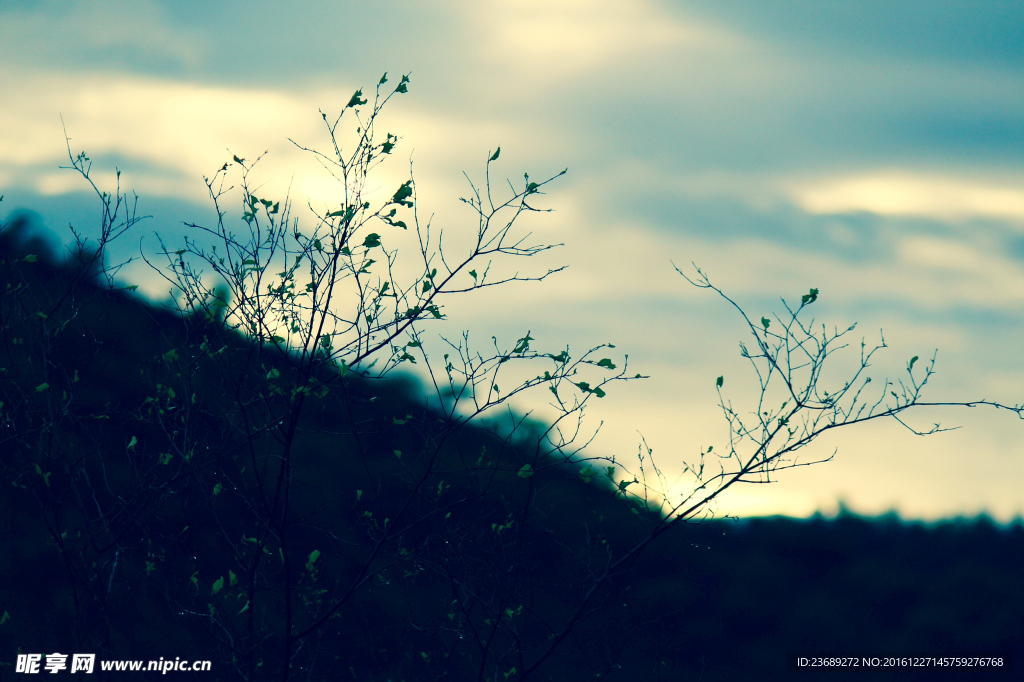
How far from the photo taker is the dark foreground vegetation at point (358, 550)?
5.10 metres

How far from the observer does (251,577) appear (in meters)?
4.45

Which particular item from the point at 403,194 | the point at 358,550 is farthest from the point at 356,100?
the point at 358,550

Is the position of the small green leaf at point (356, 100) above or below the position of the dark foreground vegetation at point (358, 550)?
above

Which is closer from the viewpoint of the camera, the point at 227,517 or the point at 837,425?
the point at 837,425

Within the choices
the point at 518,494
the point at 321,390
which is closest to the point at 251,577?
the point at 321,390

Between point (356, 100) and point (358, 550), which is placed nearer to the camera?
point (356, 100)

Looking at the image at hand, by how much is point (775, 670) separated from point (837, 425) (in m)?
11.7

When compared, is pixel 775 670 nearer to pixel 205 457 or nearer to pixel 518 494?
pixel 518 494

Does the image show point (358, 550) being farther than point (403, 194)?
Yes

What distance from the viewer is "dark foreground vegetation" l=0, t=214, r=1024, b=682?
5.10 metres

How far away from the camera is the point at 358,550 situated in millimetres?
12664

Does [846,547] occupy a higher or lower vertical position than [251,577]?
higher

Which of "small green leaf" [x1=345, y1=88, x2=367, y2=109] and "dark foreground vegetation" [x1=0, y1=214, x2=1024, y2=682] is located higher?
"small green leaf" [x1=345, y1=88, x2=367, y2=109]

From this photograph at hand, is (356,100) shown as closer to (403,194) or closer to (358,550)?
(403,194)
